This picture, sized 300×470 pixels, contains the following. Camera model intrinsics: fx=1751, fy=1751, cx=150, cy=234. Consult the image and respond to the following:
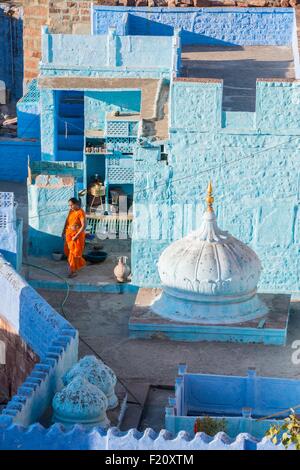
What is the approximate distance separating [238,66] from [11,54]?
12683mm

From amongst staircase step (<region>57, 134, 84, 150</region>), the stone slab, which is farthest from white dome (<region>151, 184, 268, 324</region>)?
staircase step (<region>57, 134, 84, 150</region>)

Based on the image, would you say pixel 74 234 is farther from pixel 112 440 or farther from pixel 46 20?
pixel 46 20

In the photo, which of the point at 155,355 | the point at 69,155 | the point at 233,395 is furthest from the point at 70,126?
the point at 233,395

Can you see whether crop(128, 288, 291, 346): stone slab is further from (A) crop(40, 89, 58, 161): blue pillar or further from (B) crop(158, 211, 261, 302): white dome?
(A) crop(40, 89, 58, 161): blue pillar

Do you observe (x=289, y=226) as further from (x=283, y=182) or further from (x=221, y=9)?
(x=221, y=9)

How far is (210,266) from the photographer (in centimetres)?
2755

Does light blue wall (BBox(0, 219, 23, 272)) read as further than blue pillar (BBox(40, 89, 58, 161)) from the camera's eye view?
No

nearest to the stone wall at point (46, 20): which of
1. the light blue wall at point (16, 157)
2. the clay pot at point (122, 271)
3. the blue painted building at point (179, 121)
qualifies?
the blue painted building at point (179, 121)

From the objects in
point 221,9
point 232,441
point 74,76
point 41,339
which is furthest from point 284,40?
point 232,441

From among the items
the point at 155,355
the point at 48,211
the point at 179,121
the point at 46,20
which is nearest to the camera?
the point at 155,355

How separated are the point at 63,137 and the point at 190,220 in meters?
6.72

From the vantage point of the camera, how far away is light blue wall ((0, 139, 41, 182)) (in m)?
37.1

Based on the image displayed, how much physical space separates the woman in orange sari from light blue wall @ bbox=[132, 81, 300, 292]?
1122mm

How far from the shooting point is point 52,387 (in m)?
24.6
